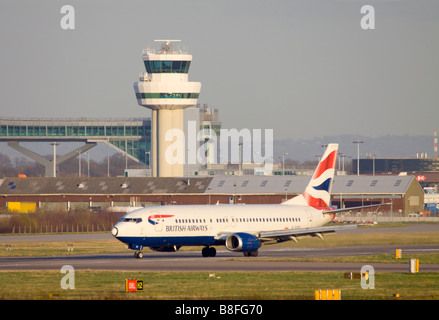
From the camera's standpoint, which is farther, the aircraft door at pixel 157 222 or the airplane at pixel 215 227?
the aircraft door at pixel 157 222

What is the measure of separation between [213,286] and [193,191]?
10340cm

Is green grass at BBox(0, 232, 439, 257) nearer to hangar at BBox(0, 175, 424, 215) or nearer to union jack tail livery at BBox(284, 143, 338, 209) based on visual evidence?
union jack tail livery at BBox(284, 143, 338, 209)

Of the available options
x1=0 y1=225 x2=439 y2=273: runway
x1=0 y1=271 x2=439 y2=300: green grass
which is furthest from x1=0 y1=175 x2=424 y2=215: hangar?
x1=0 y1=271 x2=439 y2=300: green grass

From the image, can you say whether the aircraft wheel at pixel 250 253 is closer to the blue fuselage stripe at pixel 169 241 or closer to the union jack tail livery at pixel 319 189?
the blue fuselage stripe at pixel 169 241

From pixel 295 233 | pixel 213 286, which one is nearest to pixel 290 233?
pixel 295 233

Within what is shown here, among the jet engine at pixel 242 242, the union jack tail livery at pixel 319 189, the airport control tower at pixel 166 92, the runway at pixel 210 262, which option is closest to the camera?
the runway at pixel 210 262

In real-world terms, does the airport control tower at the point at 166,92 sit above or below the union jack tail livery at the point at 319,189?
above

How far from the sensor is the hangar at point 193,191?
139125mm

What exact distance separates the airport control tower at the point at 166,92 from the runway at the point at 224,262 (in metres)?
89.9

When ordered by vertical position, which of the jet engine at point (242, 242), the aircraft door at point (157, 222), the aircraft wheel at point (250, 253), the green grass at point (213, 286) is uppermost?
the aircraft door at point (157, 222)

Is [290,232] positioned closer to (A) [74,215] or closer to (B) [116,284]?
(B) [116,284]

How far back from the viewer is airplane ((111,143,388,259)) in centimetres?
6250

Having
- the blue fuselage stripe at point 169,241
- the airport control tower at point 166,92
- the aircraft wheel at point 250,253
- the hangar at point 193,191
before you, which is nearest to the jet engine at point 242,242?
the aircraft wheel at point 250,253
